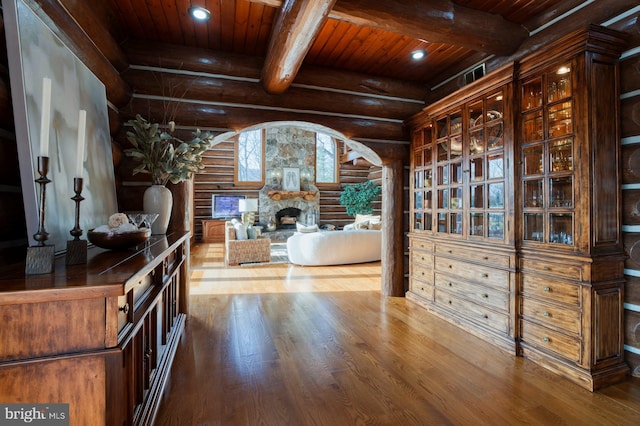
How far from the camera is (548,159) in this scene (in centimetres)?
232

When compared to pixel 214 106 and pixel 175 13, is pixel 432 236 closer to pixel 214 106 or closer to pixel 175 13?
pixel 214 106

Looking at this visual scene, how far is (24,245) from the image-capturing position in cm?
158

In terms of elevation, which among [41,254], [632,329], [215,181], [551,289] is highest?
[215,181]

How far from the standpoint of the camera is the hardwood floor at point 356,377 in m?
1.72

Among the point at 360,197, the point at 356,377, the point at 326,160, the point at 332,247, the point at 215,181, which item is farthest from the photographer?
the point at 326,160

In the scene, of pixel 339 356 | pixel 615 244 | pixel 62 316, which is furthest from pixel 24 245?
pixel 615 244

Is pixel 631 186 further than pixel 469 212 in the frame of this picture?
No

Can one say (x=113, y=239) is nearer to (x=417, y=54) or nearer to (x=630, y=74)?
(x=417, y=54)

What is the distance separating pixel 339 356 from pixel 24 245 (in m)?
2.10

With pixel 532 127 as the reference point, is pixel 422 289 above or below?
below

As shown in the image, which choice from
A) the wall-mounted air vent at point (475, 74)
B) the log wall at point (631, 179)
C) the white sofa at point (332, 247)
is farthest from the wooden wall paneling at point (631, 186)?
the white sofa at point (332, 247)

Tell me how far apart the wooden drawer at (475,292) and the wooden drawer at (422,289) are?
0.52 feet

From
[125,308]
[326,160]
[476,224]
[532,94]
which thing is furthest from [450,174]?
[326,160]

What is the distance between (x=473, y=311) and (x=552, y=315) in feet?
2.37
